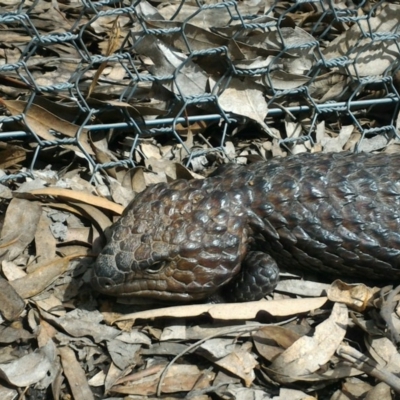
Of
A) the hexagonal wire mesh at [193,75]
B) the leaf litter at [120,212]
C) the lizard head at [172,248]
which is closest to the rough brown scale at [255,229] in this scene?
the lizard head at [172,248]

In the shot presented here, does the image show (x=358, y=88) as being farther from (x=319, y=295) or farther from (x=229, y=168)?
(x=319, y=295)

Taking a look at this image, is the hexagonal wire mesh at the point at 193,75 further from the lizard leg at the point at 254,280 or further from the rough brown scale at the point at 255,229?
the lizard leg at the point at 254,280

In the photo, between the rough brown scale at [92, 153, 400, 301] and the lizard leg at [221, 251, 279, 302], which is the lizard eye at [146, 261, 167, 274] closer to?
the rough brown scale at [92, 153, 400, 301]

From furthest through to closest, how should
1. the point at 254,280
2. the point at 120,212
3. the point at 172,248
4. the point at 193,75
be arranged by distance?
the point at 193,75, the point at 120,212, the point at 254,280, the point at 172,248

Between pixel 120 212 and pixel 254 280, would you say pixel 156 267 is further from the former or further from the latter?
pixel 120 212

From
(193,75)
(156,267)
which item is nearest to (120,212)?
(156,267)

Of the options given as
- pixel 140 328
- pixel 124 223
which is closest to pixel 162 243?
pixel 124 223
